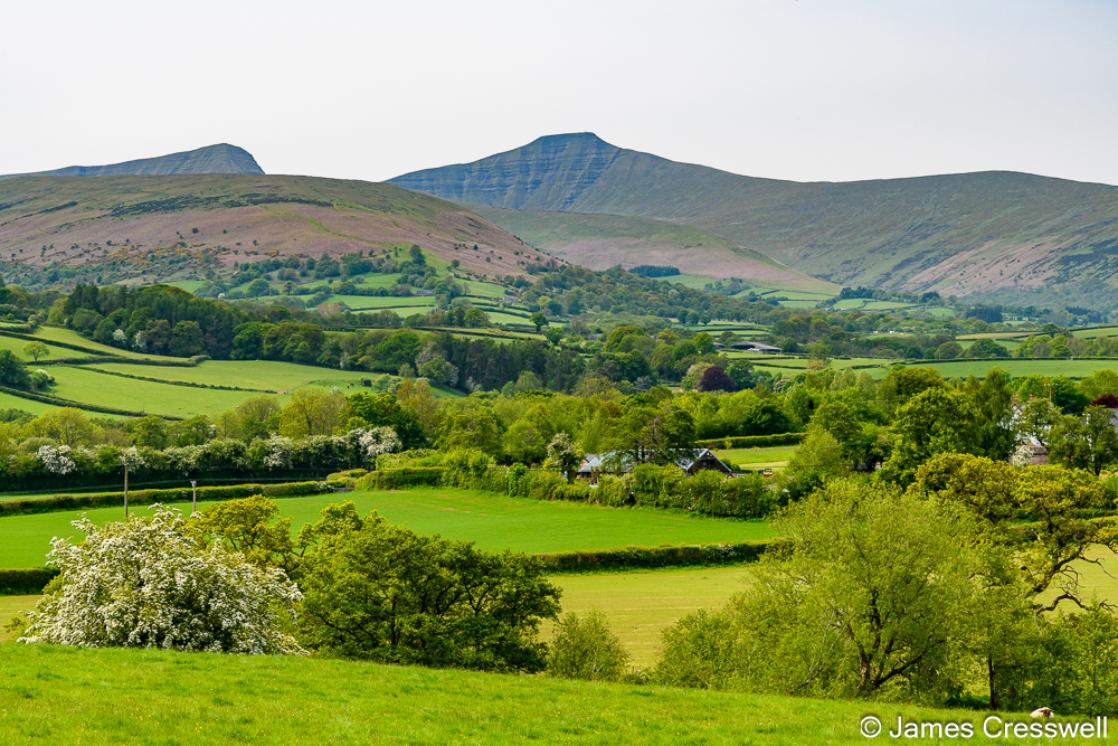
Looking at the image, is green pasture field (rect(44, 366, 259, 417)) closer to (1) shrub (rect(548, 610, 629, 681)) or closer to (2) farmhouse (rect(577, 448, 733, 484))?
(2) farmhouse (rect(577, 448, 733, 484))

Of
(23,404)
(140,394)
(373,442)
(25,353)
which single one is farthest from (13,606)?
(25,353)

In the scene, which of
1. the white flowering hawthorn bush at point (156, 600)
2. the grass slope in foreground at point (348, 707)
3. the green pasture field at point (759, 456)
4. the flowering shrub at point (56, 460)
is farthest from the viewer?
the green pasture field at point (759, 456)

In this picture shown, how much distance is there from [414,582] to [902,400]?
3311 inches

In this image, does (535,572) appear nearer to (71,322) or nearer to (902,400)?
(902,400)

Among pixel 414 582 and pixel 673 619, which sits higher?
pixel 414 582

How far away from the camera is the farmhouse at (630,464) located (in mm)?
97125

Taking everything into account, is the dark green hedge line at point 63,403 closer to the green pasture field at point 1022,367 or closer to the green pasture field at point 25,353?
the green pasture field at point 25,353

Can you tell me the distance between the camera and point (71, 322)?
19412 centimetres

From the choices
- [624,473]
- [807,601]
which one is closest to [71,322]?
[624,473]

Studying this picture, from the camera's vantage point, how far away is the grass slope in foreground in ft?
71.5

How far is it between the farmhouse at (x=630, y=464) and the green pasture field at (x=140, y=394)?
5420cm

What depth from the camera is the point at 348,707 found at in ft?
79.7

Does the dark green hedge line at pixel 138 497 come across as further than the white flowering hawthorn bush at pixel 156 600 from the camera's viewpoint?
Yes

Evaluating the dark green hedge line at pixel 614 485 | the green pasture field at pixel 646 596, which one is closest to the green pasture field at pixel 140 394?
the dark green hedge line at pixel 614 485
